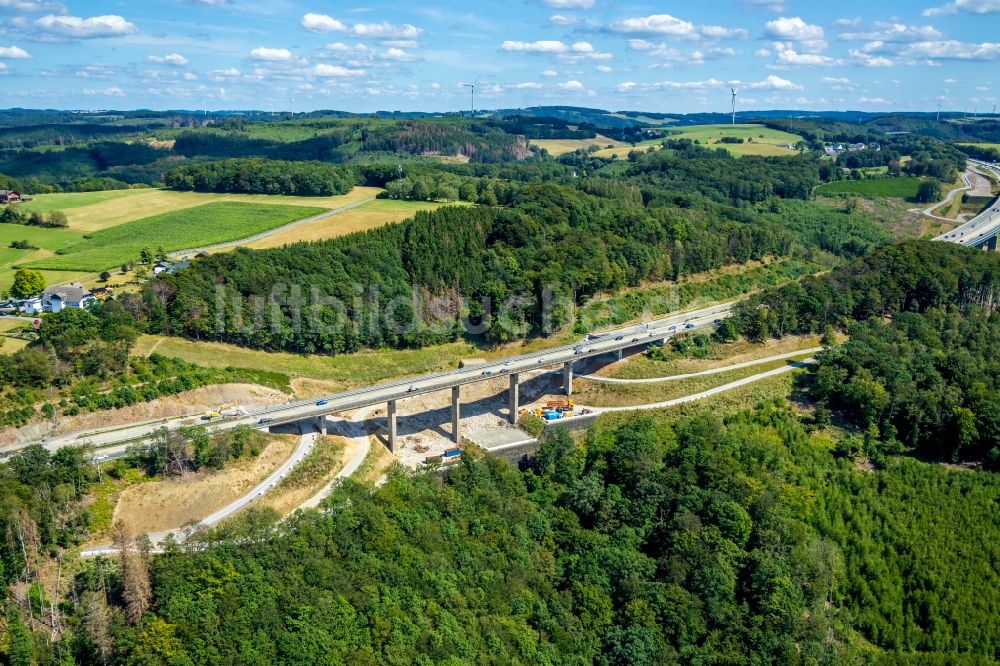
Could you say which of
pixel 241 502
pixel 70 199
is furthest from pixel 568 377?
pixel 70 199

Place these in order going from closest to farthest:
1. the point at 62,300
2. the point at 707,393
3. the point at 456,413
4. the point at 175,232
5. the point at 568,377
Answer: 1. the point at 456,413
2. the point at 62,300
3. the point at 707,393
4. the point at 568,377
5. the point at 175,232

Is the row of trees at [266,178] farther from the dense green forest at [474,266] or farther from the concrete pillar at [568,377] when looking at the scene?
the concrete pillar at [568,377]

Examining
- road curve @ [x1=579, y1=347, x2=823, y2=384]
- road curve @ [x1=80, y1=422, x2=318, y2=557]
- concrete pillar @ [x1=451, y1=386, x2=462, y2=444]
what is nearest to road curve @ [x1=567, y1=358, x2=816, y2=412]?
road curve @ [x1=579, y1=347, x2=823, y2=384]

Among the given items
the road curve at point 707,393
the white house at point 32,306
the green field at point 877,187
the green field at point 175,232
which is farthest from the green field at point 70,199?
the green field at point 877,187

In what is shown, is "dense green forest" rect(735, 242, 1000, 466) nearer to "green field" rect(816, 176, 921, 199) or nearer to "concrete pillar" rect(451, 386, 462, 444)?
"concrete pillar" rect(451, 386, 462, 444)

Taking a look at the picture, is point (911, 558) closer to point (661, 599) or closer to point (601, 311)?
point (661, 599)

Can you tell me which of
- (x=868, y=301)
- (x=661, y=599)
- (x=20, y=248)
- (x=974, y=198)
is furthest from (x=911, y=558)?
(x=974, y=198)

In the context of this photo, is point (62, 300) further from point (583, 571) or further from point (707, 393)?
point (707, 393)
